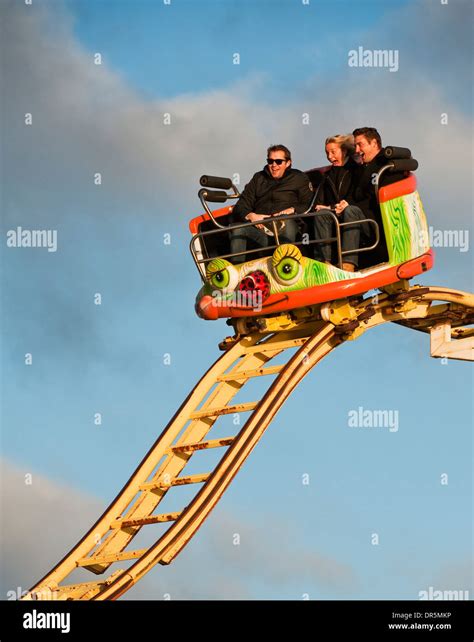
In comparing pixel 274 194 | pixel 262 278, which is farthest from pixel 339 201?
pixel 262 278

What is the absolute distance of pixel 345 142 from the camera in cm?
1806

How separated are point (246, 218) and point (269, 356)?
63.5 inches

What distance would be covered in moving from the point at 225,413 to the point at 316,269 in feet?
6.03

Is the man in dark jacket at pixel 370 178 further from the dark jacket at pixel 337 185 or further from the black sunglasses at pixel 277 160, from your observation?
the black sunglasses at pixel 277 160

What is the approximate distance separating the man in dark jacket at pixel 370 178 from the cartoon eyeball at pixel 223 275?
1492mm

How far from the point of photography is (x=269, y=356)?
59.5 ft

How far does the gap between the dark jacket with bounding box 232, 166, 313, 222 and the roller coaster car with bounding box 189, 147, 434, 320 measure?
0.27 metres

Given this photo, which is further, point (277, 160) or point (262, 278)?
point (277, 160)

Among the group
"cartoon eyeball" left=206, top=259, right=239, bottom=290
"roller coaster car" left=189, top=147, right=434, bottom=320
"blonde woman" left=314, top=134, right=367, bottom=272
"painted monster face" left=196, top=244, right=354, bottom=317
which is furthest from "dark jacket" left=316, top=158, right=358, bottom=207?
"cartoon eyeball" left=206, top=259, right=239, bottom=290

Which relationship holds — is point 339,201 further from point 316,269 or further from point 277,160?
point 316,269

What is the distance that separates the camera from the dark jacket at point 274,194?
17.8 metres

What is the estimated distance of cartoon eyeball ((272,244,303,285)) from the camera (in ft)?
56.0
